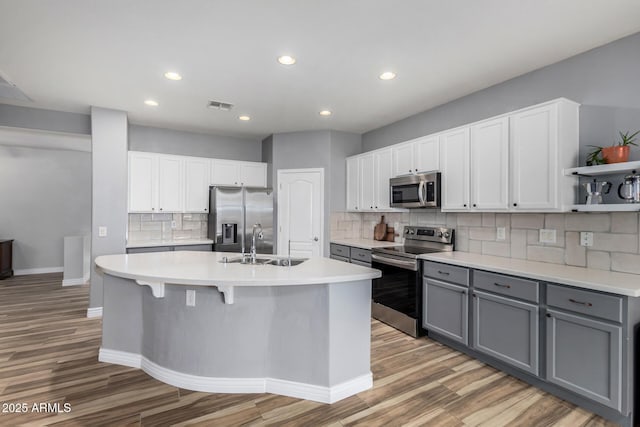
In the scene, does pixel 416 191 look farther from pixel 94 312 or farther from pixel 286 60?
pixel 94 312

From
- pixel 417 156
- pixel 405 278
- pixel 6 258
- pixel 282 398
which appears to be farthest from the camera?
pixel 6 258

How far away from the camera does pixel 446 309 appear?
10.3ft

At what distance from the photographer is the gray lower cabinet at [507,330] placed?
8.02 feet

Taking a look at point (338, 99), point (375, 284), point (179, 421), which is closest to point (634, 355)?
point (375, 284)

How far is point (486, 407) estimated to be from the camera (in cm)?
226

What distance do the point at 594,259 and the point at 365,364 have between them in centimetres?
201

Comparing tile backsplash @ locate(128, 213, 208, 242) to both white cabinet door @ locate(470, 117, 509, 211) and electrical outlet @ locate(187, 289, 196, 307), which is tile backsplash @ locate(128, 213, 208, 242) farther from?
white cabinet door @ locate(470, 117, 509, 211)

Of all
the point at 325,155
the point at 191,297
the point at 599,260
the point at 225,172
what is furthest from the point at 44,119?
the point at 599,260

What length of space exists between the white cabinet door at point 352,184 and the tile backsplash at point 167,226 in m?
2.43

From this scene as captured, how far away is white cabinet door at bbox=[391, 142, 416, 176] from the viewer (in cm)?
403

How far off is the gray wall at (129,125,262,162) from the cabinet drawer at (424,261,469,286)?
3.73m

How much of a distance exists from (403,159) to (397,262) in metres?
1.36

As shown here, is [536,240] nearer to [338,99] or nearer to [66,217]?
[338,99]

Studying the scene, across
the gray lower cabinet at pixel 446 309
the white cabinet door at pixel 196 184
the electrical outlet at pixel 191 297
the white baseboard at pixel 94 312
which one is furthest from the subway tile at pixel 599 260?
the white baseboard at pixel 94 312
